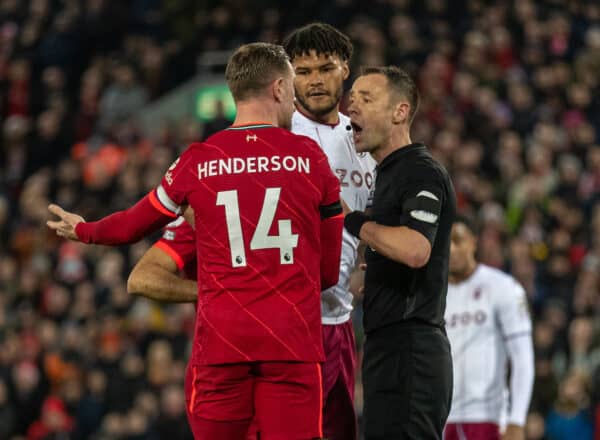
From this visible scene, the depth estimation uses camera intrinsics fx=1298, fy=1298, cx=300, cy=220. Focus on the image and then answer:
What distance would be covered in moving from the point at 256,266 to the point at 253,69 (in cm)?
82

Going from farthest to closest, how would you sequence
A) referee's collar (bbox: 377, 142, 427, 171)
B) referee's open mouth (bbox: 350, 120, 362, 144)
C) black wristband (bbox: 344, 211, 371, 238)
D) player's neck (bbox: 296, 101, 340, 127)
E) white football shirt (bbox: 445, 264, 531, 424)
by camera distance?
1. white football shirt (bbox: 445, 264, 531, 424)
2. player's neck (bbox: 296, 101, 340, 127)
3. referee's open mouth (bbox: 350, 120, 362, 144)
4. referee's collar (bbox: 377, 142, 427, 171)
5. black wristband (bbox: 344, 211, 371, 238)

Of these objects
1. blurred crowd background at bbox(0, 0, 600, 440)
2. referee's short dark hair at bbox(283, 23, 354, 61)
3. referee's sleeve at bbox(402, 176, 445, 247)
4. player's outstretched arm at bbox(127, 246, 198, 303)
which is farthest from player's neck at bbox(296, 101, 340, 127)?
blurred crowd background at bbox(0, 0, 600, 440)

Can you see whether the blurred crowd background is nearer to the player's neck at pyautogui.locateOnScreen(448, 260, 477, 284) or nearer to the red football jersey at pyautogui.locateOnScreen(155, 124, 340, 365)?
the player's neck at pyautogui.locateOnScreen(448, 260, 477, 284)

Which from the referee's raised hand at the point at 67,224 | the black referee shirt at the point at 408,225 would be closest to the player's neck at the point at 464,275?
the black referee shirt at the point at 408,225

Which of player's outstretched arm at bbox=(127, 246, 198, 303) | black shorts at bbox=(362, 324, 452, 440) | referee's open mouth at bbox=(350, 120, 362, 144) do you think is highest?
referee's open mouth at bbox=(350, 120, 362, 144)

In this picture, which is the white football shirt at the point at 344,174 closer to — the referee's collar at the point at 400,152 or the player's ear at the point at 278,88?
the referee's collar at the point at 400,152

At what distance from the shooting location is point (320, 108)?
21.2 ft

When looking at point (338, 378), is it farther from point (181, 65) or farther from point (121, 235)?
point (181, 65)

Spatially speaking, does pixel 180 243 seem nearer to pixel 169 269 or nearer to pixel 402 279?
pixel 169 269

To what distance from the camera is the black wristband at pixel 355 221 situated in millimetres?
5617

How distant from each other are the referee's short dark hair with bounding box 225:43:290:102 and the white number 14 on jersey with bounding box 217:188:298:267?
0.46m

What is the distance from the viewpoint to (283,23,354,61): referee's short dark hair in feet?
21.0

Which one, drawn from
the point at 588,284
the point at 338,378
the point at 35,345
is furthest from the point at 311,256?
the point at 35,345

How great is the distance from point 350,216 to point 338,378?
3.41 ft
